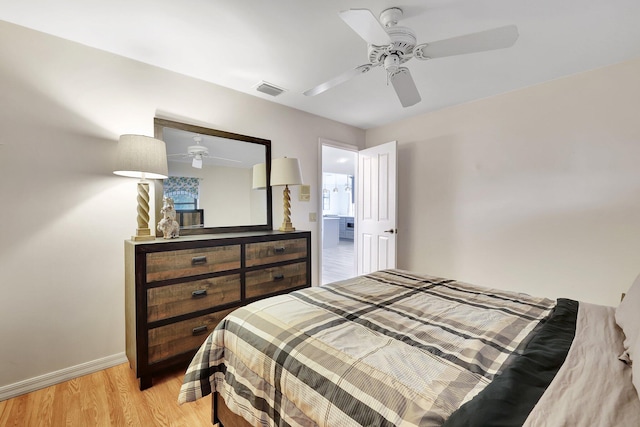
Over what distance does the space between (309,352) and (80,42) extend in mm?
2584

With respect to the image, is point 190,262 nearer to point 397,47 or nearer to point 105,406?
point 105,406

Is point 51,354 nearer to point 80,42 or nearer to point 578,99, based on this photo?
point 80,42

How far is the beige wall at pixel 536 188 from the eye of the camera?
2258mm

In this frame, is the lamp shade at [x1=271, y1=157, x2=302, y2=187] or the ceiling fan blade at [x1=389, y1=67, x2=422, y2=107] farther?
the lamp shade at [x1=271, y1=157, x2=302, y2=187]

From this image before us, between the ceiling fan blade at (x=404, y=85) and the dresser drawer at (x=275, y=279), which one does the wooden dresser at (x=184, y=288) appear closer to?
the dresser drawer at (x=275, y=279)

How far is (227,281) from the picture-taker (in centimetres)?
221

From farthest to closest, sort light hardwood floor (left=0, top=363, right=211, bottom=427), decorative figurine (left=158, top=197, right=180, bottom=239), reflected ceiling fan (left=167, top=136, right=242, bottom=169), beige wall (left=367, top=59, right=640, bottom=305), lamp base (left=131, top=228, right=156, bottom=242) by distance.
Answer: reflected ceiling fan (left=167, top=136, right=242, bottom=169)
beige wall (left=367, top=59, right=640, bottom=305)
decorative figurine (left=158, top=197, right=180, bottom=239)
lamp base (left=131, top=228, right=156, bottom=242)
light hardwood floor (left=0, top=363, right=211, bottom=427)

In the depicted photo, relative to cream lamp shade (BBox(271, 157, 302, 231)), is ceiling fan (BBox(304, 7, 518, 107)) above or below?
above

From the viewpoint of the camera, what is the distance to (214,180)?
2.65 m

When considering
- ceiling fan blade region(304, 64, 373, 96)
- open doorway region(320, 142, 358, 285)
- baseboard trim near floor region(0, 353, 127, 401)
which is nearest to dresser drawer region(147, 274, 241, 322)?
baseboard trim near floor region(0, 353, 127, 401)

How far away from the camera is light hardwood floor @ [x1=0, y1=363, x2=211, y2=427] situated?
1.56 metres

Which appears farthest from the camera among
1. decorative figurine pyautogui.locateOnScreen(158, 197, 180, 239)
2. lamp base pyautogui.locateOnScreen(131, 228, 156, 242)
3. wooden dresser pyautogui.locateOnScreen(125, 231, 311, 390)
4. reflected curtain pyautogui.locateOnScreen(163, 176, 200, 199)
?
reflected curtain pyautogui.locateOnScreen(163, 176, 200, 199)

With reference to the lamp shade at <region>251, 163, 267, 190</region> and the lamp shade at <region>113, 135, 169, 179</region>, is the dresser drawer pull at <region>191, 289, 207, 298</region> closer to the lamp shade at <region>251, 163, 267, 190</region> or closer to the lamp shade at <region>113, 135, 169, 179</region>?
the lamp shade at <region>113, 135, 169, 179</region>

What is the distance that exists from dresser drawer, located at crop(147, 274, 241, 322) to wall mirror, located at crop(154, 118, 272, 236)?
22.4 inches
